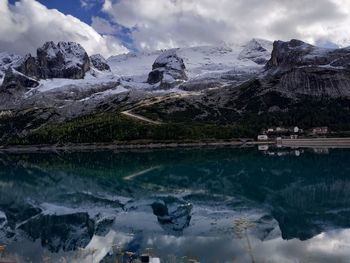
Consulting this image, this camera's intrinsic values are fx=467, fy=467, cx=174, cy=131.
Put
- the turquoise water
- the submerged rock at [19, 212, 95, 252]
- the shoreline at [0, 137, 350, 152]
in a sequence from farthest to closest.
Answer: the shoreline at [0, 137, 350, 152] < the submerged rock at [19, 212, 95, 252] < the turquoise water

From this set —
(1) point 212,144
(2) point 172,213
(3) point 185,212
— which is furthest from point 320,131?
(2) point 172,213

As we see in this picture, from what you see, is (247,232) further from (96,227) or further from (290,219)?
(96,227)

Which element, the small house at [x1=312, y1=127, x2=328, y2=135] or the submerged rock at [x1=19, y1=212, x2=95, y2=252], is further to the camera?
the small house at [x1=312, y1=127, x2=328, y2=135]

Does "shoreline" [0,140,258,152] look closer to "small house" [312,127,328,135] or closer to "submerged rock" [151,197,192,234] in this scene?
"small house" [312,127,328,135]

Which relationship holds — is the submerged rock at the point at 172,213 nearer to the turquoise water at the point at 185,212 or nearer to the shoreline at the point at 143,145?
the turquoise water at the point at 185,212

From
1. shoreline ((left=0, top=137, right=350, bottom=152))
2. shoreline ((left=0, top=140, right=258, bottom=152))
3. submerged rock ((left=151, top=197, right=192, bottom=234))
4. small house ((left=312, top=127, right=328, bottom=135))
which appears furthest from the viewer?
small house ((left=312, top=127, right=328, bottom=135))

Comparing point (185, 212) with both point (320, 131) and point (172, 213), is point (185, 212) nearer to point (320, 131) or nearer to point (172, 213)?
point (172, 213)

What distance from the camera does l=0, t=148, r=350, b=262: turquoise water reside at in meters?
36.6

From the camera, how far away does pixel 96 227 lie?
48.6 metres

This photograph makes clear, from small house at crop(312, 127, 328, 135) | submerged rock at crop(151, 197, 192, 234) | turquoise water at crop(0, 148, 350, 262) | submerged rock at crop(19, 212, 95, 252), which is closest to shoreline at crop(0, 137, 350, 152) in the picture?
small house at crop(312, 127, 328, 135)

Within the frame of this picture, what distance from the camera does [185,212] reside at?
55.7 metres

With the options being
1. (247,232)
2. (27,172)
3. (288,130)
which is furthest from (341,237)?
(288,130)

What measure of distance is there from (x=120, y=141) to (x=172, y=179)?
320 feet

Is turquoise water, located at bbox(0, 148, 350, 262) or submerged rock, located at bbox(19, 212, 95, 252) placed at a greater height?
turquoise water, located at bbox(0, 148, 350, 262)
